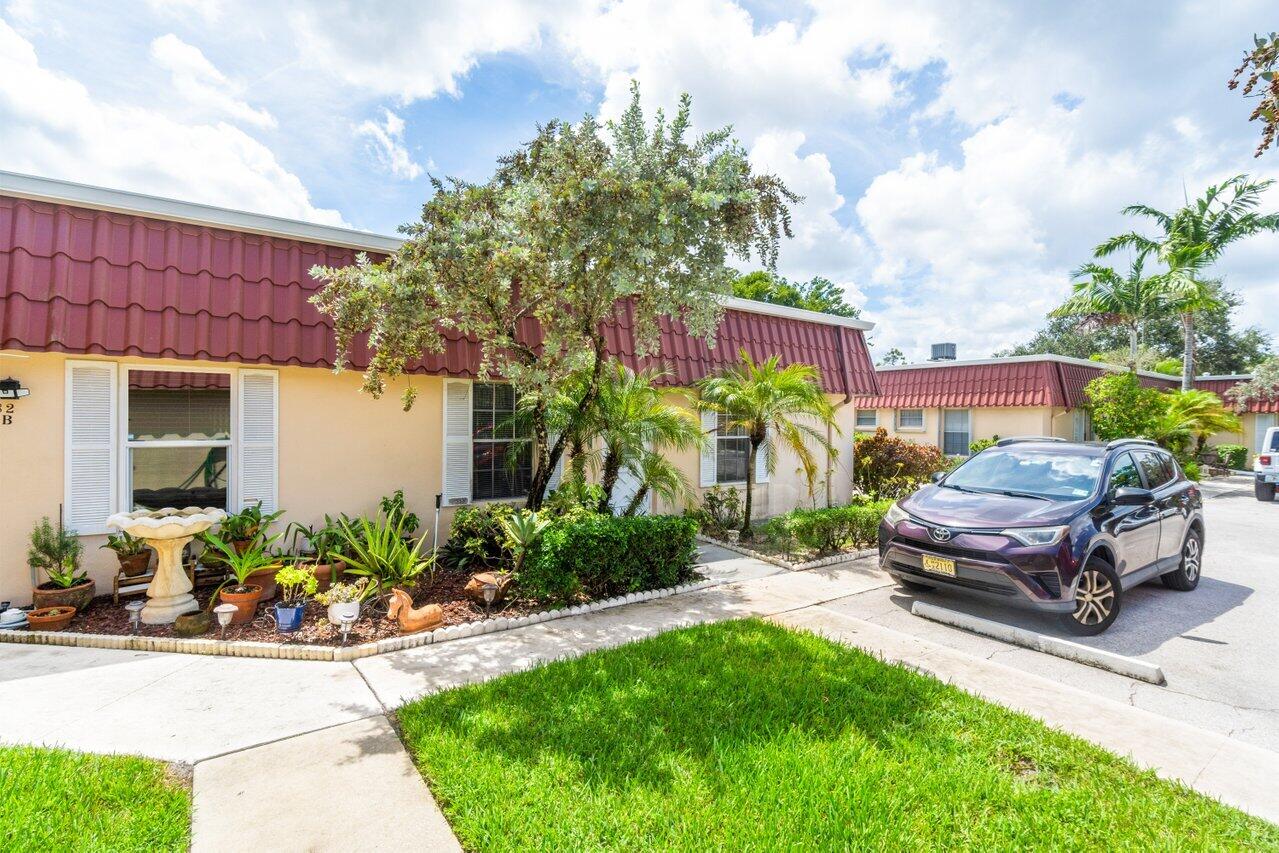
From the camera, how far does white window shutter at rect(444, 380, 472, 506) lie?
7.29 m

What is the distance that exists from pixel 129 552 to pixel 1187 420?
23.5m

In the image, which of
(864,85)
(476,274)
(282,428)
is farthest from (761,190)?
(282,428)

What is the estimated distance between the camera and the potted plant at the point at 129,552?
5434 mm

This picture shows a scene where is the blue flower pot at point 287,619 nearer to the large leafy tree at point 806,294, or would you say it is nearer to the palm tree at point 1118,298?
the palm tree at point 1118,298

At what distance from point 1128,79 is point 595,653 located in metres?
8.82

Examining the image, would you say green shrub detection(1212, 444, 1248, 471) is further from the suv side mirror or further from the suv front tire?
the suv front tire

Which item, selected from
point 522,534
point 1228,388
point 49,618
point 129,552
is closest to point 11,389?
point 129,552

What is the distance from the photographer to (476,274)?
5.41 m

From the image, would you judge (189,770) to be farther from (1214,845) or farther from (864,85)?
(864,85)

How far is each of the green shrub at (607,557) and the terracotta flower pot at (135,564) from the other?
3.83 m

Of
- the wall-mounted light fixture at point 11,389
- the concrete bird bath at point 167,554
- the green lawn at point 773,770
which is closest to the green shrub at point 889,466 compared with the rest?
the green lawn at point 773,770

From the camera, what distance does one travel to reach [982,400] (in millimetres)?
16953

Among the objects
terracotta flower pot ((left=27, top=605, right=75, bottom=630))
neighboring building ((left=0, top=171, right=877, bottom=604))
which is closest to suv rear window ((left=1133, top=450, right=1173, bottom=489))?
neighboring building ((left=0, top=171, right=877, bottom=604))

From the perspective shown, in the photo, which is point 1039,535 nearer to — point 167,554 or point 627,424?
point 627,424
